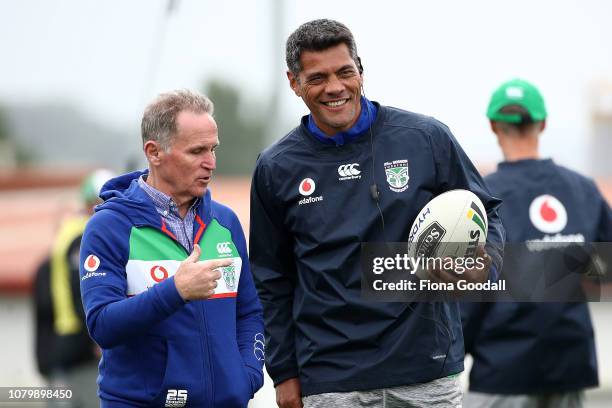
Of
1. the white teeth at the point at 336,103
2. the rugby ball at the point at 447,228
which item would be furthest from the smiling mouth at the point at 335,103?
the rugby ball at the point at 447,228

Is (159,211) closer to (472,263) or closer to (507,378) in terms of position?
(472,263)

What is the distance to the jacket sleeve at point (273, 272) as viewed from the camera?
4879 millimetres

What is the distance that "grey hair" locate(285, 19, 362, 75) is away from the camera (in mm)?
4695

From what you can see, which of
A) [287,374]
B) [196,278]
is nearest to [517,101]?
[287,374]

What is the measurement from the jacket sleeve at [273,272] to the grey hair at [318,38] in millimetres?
464

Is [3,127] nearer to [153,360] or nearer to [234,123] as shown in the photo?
[234,123]

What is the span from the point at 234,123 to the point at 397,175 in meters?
32.4

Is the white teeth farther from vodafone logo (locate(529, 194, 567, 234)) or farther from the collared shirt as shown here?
vodafone logo (locate(529, 194, 567, 234))

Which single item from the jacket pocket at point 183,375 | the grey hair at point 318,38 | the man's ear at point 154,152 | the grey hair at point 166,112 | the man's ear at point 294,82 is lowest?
the jacket pocket at point 183,375

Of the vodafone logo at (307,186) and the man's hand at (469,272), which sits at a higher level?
the vodafone logo at (307,186)

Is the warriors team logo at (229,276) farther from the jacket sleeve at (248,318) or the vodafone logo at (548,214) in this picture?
the vodafone logo at (548,214)

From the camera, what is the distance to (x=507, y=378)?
6.34 m

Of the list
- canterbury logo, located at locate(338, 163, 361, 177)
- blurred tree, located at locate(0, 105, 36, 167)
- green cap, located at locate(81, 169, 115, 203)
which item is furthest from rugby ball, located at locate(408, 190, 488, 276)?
blurred tree, located at locate(0, 105, 36, 167)

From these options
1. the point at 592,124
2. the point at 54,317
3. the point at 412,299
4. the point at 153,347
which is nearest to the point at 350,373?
the point at 412,299
